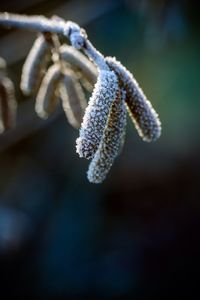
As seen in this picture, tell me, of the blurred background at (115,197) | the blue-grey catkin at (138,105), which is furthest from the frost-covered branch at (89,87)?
the blurred background at (115,197)

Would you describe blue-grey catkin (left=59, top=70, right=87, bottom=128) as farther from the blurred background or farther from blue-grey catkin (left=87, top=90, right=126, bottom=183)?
the blurred background

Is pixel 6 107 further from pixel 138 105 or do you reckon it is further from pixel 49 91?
pixel 138 105

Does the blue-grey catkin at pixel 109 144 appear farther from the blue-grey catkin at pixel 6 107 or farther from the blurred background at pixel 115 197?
the blurred background at pixel 115 197

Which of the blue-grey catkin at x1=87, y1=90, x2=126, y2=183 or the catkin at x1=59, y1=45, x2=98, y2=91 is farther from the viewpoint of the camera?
the catkin at x1=59, y1=45, x2=98, y2=91

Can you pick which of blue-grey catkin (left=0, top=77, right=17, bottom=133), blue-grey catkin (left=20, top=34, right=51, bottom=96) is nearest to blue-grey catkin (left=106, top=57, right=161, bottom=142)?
blue-grey catkin (left=20, top=34, right=51, bottom=96)

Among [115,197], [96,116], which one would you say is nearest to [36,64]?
[96,116]
